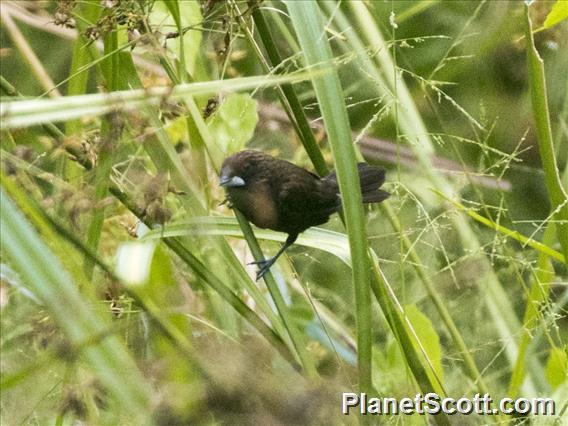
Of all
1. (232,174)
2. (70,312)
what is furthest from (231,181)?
(70,312)

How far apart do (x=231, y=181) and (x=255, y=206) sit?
0.07 m

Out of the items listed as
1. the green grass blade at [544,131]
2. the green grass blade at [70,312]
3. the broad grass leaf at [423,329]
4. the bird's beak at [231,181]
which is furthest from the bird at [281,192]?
the green grass blade at [70,312]

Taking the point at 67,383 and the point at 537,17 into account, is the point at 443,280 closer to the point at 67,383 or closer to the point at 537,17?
the point at 537,17

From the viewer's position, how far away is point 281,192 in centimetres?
182

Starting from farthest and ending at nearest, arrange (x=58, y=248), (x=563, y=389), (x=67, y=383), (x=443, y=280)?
1. (x=443, y=280)
2. (x=563, y=389)
3. (x=58, y=248)
4. (x=67, y=383)

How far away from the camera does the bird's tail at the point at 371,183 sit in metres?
1.89

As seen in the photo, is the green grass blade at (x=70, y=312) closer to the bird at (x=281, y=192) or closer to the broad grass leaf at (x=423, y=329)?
the bird at (x=281, y=192)

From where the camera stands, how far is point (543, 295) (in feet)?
5.36

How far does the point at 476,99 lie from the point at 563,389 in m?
1.40

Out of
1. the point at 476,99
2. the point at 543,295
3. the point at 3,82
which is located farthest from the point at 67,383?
the point at 476,99

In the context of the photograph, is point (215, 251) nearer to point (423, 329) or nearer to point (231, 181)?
point (231, 181)

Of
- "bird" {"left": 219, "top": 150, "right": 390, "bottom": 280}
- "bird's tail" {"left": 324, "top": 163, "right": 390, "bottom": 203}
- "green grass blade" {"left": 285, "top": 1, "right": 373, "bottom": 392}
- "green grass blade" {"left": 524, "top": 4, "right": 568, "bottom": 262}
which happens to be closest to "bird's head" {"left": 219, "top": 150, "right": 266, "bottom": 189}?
"bird" {"left": 219, "top": 150, "right": 390, "bottom": 280}

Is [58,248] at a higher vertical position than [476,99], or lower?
lower

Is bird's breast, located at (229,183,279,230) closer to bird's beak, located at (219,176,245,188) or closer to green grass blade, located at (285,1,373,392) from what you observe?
bird's beak, located at (219,176,245,188)
